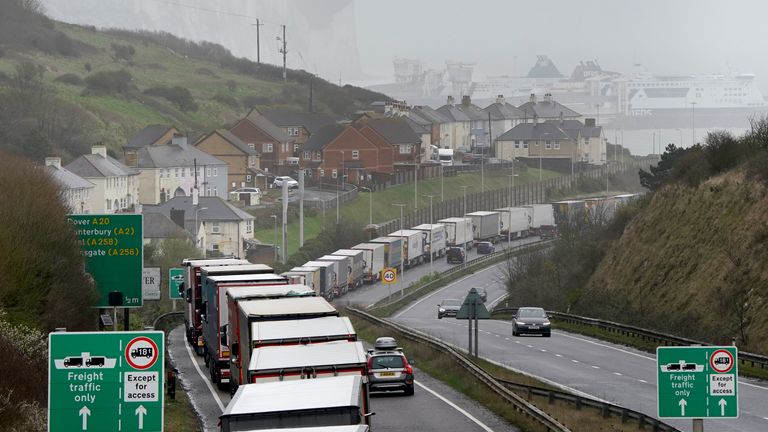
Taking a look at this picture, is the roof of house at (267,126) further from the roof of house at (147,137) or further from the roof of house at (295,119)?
the roof of house at (147,137)

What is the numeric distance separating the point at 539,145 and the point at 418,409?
154 metres

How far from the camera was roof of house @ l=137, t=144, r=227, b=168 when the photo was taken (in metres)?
124

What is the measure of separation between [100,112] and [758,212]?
104 meters

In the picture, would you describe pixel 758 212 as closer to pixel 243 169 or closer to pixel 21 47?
pixel 243 169

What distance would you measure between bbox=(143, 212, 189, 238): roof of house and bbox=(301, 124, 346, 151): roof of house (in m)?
55.7

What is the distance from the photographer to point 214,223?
105875 millimetres

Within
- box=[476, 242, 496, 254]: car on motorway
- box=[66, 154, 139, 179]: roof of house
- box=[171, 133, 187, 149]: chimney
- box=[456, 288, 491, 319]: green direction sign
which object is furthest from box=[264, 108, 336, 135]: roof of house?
box=[456, 288, 491, 319]: green direction sign

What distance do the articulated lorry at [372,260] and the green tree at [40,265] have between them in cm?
5631

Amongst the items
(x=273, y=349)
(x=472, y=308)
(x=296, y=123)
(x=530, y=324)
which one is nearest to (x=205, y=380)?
(x=472, y=308)

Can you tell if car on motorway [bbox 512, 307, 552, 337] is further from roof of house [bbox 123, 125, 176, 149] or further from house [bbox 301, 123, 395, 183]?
house [bbox 301, 123, 395, 183]

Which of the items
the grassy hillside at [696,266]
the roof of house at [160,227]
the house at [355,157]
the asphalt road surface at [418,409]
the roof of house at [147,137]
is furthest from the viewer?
the house at [355,157]

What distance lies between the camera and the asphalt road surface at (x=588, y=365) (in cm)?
3134

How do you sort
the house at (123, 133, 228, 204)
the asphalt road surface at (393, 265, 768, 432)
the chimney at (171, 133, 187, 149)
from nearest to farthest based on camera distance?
the asphalt road surface at (393, 265, 768, 432), the house at (123, 133, 228, 204), the chimney at (171, 133, 187, 149)

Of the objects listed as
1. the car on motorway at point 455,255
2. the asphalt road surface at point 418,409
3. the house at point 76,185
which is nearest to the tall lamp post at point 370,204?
the car on motorway at point 455,255
